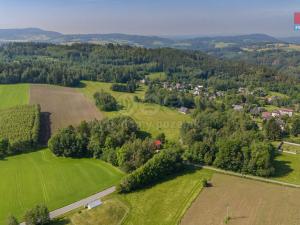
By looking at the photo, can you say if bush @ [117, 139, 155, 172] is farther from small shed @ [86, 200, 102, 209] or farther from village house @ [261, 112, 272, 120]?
village house @ [261, 112, 272, 120]

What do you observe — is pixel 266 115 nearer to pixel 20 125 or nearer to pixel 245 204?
pixel 245 204

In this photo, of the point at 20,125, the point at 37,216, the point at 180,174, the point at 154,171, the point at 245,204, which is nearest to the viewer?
the point at 37,216

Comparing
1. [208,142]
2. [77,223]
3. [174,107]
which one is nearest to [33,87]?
[174,107]

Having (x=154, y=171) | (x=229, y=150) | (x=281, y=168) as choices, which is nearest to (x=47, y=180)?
(x=154, y=171)

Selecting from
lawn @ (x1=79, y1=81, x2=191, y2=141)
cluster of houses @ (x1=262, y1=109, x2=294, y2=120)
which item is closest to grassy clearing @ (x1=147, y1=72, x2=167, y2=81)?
lawn @ (x1=79, y1=81, x2=191, y2=141)

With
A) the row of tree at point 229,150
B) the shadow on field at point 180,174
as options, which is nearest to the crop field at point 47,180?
the shadow on field at point 180,174

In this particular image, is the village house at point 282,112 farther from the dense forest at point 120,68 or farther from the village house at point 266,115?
the dense forest at point 120,68
